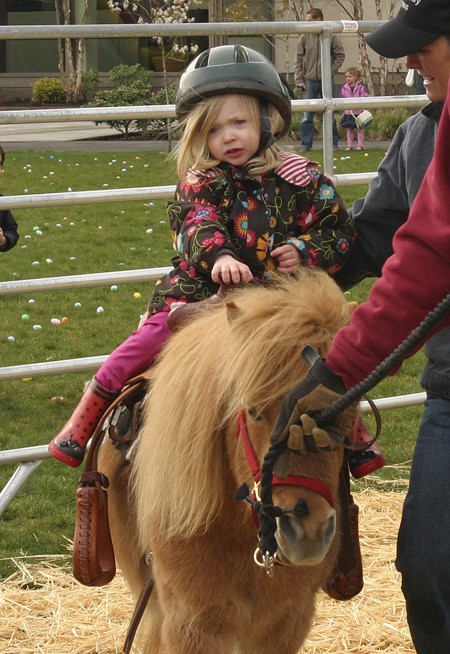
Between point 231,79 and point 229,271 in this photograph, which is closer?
point 229,271

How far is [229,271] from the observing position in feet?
9.37

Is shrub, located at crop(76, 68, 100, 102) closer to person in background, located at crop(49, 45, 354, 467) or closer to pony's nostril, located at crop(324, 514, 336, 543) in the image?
person in background, located at crop(49, 45, 354, 467)

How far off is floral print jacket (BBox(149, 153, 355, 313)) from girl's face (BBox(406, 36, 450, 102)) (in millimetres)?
632

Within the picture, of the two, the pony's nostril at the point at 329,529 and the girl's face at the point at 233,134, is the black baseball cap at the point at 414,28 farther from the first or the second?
the pony's nostril at the point at 329,529

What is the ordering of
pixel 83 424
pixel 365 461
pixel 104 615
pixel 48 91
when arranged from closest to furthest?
1. pixel 365 461
2. pixel 83 424
3. pixel 104 615
4. pixel 48 91

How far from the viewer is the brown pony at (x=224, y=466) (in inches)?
93.8

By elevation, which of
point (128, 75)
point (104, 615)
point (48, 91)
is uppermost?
point (104, 615)

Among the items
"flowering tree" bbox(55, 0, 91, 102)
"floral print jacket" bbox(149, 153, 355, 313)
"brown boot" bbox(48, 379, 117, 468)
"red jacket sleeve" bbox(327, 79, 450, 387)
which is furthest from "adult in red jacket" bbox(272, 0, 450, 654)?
"flowering tree" bbox(55, 0, 91, 102)

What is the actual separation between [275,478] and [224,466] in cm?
45

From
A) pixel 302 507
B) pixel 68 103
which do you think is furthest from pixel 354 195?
pixel 68 103

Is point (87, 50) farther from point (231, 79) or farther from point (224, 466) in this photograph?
point (224, 466)

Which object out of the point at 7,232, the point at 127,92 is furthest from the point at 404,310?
the point at 127,92

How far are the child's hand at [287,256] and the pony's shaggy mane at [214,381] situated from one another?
0.82ft

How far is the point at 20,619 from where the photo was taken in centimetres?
411
